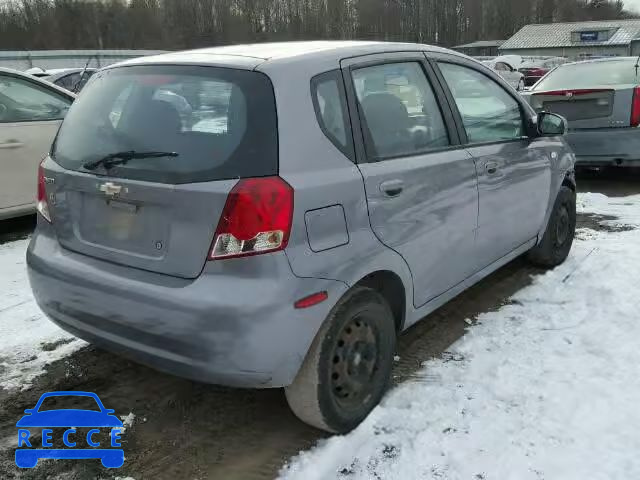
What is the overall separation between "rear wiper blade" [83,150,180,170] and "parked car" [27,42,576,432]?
1 centimetres

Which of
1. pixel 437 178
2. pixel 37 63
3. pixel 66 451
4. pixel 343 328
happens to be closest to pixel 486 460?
pixel 343 328

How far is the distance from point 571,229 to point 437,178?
233 cm

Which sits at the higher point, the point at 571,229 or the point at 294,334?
the point at 294,334

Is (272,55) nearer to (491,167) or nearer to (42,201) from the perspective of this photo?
(42,201)

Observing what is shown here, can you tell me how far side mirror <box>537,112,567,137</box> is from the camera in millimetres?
4227

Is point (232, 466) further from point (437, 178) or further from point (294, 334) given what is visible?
point (437, 178)

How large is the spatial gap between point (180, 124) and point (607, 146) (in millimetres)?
6295

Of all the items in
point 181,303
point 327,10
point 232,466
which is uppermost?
point 327,10

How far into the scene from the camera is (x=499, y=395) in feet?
9.91

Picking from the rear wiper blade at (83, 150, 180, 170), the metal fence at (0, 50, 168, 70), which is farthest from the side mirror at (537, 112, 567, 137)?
the metal fence at (0, 50, 168, 70)

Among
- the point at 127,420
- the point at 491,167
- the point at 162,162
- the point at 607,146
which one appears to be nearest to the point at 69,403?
the point at 127,420

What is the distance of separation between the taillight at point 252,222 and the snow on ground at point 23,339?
1683 mm

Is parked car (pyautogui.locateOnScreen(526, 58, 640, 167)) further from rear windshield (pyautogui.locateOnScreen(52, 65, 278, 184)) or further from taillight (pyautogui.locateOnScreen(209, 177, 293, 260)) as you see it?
taillight (pyautogui.locateOnScreen(209, 177, 293, 260))

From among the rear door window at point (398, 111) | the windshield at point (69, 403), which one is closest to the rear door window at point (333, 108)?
the rear door window at point (398, 111)
